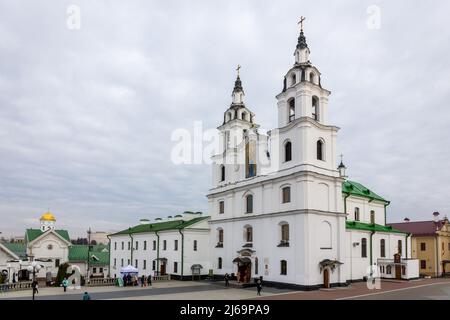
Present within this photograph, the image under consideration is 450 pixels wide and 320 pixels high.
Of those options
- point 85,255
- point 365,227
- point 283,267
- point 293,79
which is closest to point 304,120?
point 293,79

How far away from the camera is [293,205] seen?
36375mm

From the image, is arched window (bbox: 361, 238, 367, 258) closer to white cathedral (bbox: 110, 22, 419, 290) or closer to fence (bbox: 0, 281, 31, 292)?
white cathedral (bbox: 110, 22, 419, 290)

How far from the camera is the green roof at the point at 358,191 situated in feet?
156

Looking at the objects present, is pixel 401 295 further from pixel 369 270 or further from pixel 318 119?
pixel 318 119

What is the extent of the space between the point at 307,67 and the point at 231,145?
13.8 m

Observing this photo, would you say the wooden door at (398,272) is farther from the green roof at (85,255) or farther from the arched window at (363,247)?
the green roof at (85,255)

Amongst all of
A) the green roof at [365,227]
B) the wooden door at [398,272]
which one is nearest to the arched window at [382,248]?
the green roof at [365,227]

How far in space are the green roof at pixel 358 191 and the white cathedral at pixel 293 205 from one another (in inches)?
10.0

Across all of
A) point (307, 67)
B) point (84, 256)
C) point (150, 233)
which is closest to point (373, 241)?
point (307, 67)

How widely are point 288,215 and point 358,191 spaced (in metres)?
17.2

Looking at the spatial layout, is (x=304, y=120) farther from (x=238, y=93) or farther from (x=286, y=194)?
(x=238, y=93)

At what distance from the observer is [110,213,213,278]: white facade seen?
46969mm
